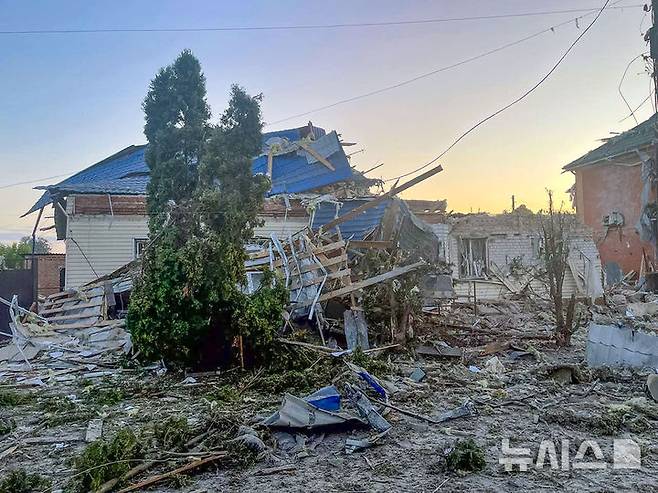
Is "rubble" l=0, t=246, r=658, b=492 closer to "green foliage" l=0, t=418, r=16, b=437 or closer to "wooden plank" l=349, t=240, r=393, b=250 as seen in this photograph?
"green foliage" l=0, t=418, r=16, b=437

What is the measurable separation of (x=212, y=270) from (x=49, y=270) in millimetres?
14509

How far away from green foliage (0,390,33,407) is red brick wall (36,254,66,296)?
13.1 meters

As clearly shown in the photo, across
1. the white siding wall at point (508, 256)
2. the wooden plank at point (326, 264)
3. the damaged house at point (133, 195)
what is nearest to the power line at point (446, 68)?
the damaged house at point (133, 195)

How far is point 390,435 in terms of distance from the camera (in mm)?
5020

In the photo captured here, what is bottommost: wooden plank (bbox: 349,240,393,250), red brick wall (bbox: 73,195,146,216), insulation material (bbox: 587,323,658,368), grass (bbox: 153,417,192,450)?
grass (bbox: 153,417,192,450)

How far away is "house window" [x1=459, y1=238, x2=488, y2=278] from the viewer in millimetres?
19578

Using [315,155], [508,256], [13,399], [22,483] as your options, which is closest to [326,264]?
[13,399]

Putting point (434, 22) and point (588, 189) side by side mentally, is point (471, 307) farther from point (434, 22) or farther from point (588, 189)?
point (588, 189)

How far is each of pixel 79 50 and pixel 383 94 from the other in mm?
8231

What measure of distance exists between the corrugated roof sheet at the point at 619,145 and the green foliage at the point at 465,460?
2050 centimetres

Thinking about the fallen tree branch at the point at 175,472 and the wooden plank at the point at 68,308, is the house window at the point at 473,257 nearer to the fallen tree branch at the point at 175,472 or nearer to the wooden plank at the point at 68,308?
the wooden plank at the point at 68,308

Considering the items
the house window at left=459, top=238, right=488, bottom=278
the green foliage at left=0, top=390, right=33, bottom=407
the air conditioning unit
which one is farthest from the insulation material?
the air conditioning unit

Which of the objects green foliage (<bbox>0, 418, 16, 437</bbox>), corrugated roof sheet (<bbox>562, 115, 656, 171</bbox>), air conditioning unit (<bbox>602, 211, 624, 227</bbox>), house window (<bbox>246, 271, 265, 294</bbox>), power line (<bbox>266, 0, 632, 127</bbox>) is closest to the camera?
green foliage (<bbox>0, 418, 16, 437</bbox>)

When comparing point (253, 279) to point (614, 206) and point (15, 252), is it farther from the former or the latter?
point (15, 252)
